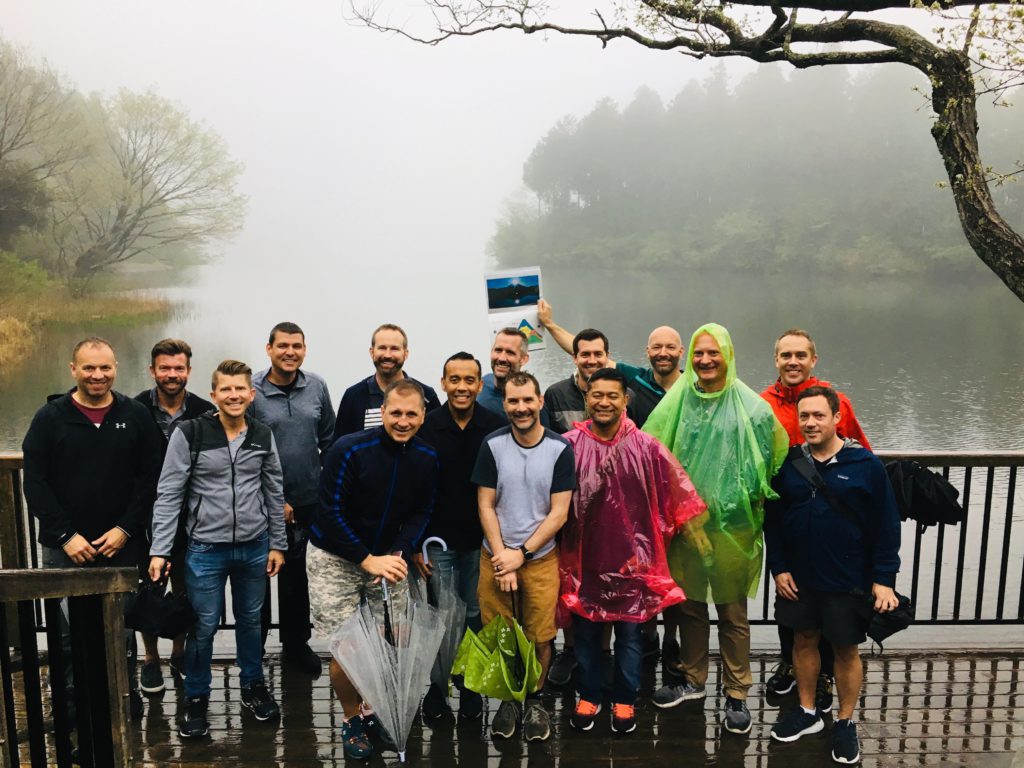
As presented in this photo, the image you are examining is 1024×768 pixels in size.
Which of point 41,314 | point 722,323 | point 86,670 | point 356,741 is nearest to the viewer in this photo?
point 86,670

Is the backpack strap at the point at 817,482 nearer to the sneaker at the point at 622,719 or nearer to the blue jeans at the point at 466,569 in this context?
the sneaker at the point at 622,719

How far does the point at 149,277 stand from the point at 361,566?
18038mm

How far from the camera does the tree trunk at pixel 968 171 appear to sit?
144 inches

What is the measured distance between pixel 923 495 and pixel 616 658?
1.25m

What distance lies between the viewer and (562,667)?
3.07 m

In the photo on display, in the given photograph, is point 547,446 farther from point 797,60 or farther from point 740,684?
point 797,60

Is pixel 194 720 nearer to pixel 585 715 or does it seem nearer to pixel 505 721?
pixel 505 721

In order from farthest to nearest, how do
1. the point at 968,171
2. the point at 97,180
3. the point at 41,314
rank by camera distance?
the point at 97,180, the point at 41,314, the point at 968,171

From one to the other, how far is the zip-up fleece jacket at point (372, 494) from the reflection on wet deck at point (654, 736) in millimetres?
710

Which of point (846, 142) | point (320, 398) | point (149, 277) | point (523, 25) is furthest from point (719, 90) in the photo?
point (320, 398)

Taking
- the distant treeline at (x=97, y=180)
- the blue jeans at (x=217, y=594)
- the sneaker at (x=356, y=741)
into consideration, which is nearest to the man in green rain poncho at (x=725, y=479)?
the sneaker at (x=356, y=741)

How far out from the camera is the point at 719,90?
3055 centimetres

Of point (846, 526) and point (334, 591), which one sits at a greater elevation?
point (846, 526)

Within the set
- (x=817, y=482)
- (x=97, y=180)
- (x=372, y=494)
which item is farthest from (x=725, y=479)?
(x=97, y=180)
